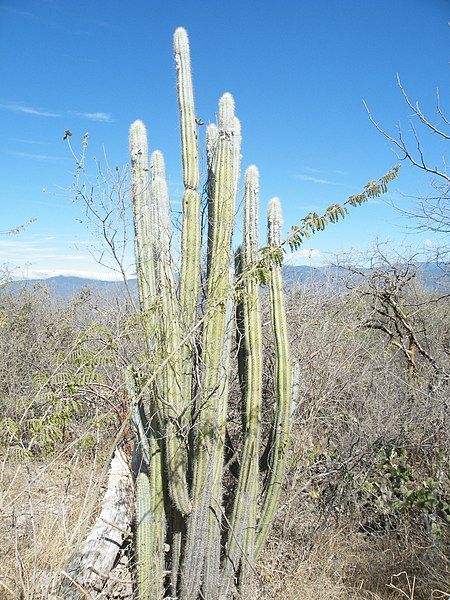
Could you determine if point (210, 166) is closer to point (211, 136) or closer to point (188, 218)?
point (211, 136)

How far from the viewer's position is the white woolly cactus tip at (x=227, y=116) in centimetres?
318

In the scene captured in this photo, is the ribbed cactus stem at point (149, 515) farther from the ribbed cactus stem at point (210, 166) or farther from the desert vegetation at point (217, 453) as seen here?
the ribbed cactus stem at point (210, 166)

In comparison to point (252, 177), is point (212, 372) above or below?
below

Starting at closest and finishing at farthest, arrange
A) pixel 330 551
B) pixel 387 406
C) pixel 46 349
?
pixel 330 551
pixel 387 406
pixel 46 349

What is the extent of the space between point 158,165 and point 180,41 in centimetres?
78

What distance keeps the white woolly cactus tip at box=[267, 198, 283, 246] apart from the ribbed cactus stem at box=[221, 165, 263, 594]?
102 mm

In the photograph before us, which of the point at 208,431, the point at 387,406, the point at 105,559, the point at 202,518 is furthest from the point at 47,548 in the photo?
the point at 387,406

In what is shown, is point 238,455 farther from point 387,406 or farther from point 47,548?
point 387,406

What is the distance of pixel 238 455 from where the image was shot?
370cm

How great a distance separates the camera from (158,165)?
3.33 meters

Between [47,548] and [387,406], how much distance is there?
3.13 m

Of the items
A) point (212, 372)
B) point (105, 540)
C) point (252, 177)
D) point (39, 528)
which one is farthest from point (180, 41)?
point (39, 528)

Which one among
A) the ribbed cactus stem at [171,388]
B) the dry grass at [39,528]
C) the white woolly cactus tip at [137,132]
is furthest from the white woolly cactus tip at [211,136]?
the dry grass at [39,528]

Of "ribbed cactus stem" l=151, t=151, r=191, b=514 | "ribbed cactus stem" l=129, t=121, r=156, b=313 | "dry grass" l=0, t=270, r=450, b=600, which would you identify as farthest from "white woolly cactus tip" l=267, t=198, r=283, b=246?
"dry grass" l=0, t=270, r=450, b=600
